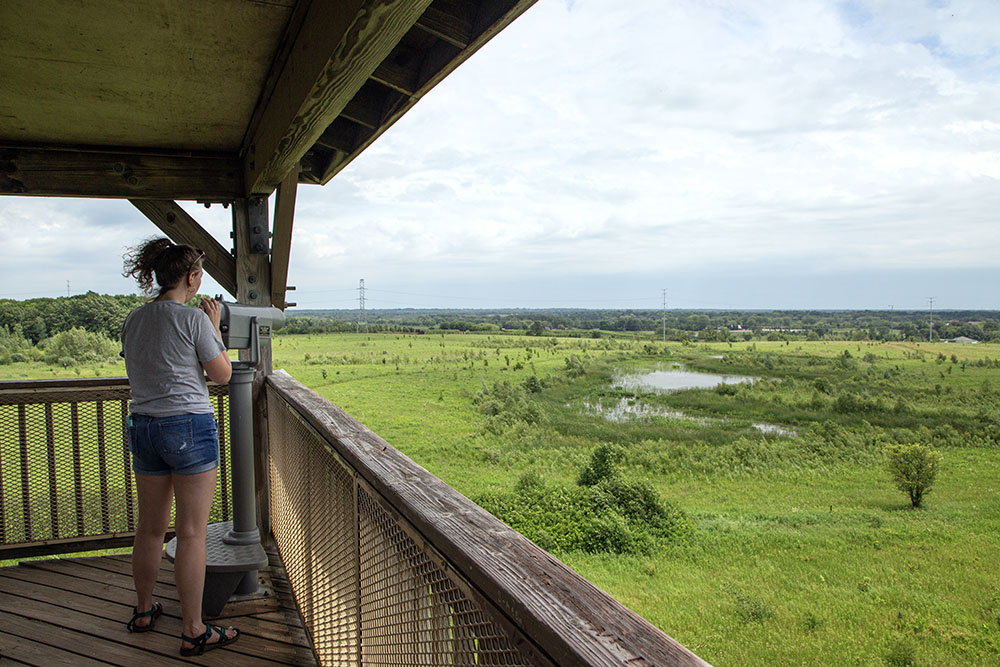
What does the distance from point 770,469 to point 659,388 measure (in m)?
22.2

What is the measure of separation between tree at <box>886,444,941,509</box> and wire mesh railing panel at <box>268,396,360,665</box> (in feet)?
98.1

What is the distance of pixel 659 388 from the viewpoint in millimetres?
54312

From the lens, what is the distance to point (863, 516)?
25.7m

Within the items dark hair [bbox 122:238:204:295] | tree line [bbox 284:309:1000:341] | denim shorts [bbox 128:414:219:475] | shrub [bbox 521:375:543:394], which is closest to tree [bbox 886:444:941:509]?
shrub [bbox 521:375:543:394]

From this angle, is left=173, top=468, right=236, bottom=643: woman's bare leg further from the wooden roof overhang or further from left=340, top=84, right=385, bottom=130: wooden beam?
left=340, top=84, right=385, bottom=130: wooden beam

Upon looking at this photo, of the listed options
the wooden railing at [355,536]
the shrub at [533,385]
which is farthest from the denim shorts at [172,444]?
the shrub at [533,385]

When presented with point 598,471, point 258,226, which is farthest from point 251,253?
point 598,471

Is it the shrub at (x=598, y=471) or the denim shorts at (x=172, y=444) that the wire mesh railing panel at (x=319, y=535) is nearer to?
the denim shorts at (x=172, y=444)

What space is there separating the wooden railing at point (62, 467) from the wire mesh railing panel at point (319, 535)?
2.58 feet

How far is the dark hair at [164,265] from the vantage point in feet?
5.47

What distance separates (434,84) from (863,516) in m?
30.0

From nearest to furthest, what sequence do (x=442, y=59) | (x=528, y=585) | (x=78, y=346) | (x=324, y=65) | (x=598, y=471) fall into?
(x=528, y=585) → (x=324, y=65) → (x=442, y=59) → (x=78, y=346) → (x=598, y=471)

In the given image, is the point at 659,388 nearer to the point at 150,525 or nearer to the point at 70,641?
the point at 70,641

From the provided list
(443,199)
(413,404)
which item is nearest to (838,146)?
(443,199)
